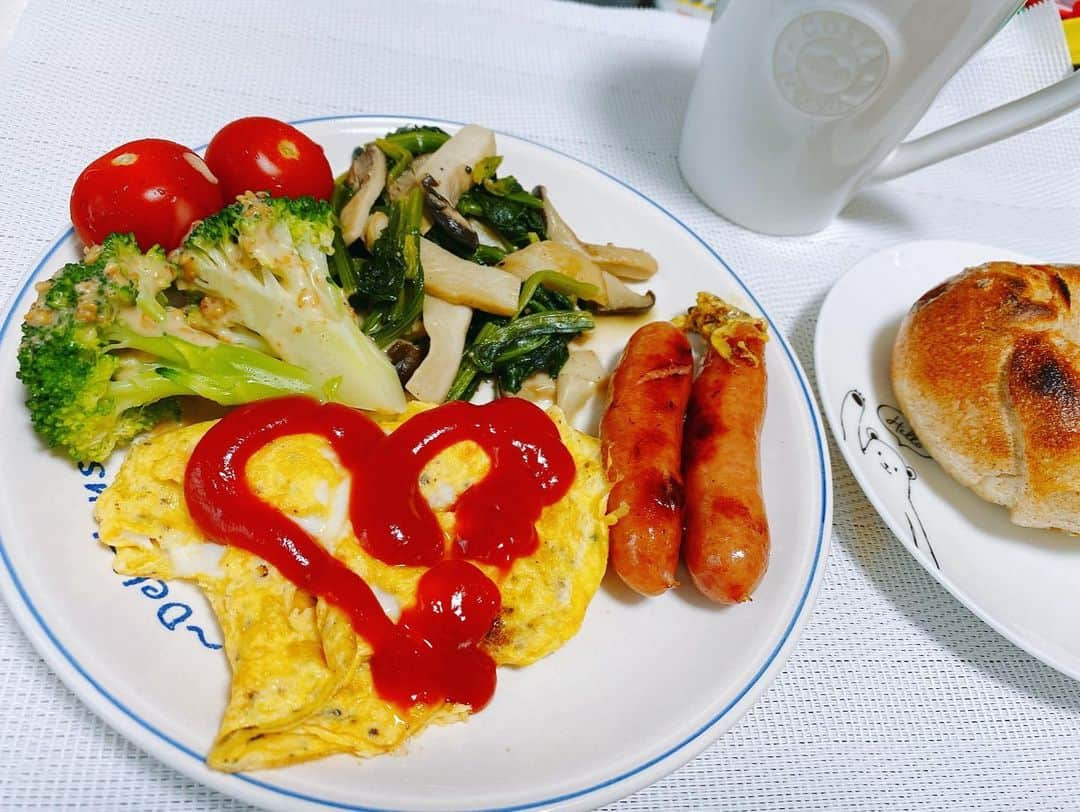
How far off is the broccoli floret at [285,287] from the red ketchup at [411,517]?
0.51 ft

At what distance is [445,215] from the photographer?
271 centimetres

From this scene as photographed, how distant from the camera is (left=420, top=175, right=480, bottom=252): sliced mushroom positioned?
8.90 ft

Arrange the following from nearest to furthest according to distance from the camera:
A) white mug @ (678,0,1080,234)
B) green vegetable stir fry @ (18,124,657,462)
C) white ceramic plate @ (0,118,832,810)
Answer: white ceramic plate @ (0,118,832,810) < green vegetable stir fry @ (18,124,657,462) < white mug @ (678,0,1080,234)

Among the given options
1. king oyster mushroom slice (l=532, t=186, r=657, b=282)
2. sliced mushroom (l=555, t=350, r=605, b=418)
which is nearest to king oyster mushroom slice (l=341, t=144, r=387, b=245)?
king oyster mushroom slice (l=532, t=186, r=657, b=282)

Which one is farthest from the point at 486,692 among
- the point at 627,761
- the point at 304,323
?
the point at 304,323

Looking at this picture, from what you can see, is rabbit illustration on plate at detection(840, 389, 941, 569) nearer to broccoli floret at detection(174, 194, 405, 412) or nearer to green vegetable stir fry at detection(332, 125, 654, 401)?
green vegetable stir fry at detection(332, 125, 654, 401)

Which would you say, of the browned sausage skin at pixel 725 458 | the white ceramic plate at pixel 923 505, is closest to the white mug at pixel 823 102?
the white ceramic plate at pixel 923 505

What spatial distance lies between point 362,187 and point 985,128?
8.11 ft

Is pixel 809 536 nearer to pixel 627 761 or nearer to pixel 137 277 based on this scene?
pixel 627 761

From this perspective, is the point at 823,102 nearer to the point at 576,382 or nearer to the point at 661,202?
the point at 661,202

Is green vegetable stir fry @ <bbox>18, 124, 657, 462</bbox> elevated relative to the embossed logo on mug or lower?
lower

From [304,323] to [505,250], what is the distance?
95 centimetres

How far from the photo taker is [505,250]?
2961 millimetres

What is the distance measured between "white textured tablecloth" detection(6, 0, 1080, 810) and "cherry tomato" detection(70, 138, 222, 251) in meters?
0.61
